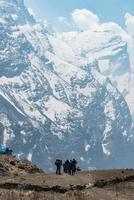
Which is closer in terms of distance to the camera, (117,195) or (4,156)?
(117,195)

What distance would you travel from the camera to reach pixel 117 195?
44.3m

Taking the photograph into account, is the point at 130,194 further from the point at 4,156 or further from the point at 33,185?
the point at 4,156

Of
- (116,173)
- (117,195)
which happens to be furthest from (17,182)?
(116,173)

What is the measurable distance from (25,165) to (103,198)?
82.7ft

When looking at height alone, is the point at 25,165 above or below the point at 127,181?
above

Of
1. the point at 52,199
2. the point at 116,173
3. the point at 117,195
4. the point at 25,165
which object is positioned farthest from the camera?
the point at 25,165

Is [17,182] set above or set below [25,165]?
below

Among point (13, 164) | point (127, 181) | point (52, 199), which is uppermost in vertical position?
point (13, 164)

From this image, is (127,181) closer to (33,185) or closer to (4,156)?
(33,185)

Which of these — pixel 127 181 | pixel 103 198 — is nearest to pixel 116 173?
pixel 127 181

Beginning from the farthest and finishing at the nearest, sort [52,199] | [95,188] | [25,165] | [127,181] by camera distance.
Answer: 1. [25,165]
2. [127,181]
3. [95,188]
4. [52,199]

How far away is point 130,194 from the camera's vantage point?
149ft

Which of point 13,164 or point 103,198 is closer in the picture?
point 103,198

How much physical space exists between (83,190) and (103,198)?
4172 millimetres
